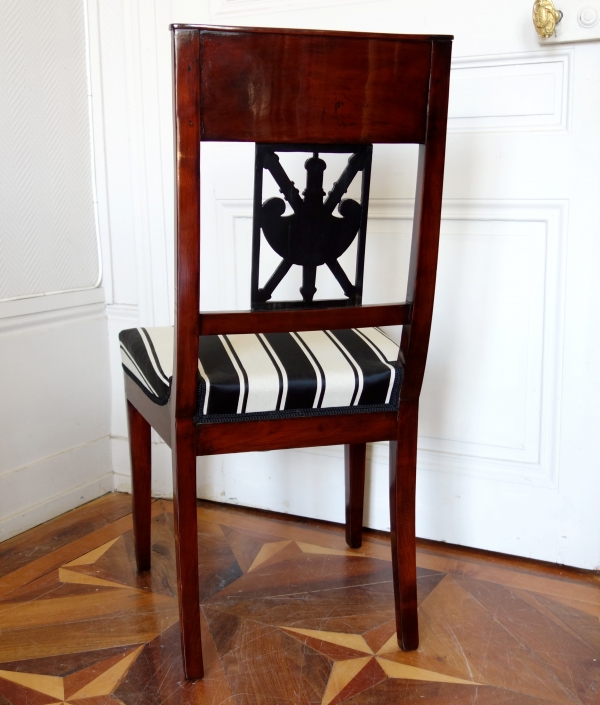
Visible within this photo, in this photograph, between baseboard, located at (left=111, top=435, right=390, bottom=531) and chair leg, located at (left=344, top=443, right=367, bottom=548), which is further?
baseboard, located at (left=111, top=435, right=390, bottom=531)

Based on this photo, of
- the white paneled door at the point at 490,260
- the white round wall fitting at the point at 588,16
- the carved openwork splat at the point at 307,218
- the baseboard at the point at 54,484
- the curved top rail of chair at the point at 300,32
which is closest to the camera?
the curved top rail of chair at the point at 300,32

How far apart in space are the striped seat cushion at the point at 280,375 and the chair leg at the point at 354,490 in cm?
38

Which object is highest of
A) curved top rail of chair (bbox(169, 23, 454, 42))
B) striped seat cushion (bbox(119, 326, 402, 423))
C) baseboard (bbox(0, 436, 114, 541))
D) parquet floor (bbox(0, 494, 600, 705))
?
curved top rail of chair (bbox(169, 23, 454, 42))

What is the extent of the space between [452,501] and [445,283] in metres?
0.48

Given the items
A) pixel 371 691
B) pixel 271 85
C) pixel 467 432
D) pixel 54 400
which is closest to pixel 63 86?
pixel 54 400

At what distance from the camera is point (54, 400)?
1756 mm

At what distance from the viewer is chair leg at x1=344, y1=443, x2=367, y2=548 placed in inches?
60.8

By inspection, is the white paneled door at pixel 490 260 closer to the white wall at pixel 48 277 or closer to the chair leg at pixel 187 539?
the white wall at pixel 48 277

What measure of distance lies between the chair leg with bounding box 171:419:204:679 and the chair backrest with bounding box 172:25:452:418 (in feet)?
0.15

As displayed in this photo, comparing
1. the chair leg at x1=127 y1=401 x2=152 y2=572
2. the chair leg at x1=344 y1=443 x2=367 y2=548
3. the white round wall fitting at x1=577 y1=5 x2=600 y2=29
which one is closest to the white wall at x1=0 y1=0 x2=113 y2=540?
the chair leg at x1=127 y1=401 x2=152 y2=572

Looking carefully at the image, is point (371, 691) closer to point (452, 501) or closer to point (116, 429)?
point (452, 501)

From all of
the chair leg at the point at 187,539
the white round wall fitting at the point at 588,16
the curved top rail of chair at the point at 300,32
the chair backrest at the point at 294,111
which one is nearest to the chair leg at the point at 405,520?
the chair backrest at the point at 294,111

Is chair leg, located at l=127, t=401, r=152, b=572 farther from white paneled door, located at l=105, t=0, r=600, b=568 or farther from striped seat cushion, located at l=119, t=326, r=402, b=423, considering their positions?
white paneled door, located at l=105, t=0, r=600, b=568

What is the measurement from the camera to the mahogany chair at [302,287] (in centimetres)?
92
